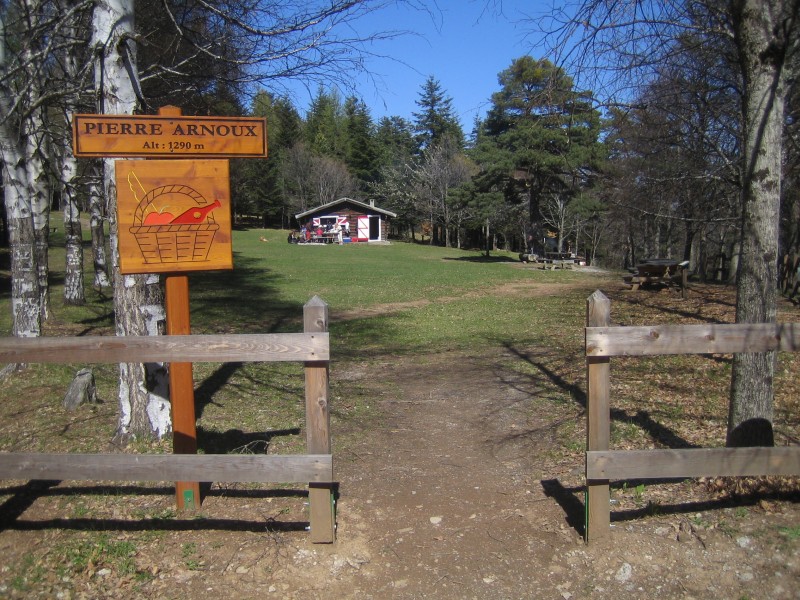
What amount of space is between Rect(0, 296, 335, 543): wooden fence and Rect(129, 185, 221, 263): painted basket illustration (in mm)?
824

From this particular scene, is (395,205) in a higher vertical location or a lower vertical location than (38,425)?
higher

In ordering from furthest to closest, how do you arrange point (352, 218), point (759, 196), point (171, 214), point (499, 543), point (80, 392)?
point (352, 218)
point (80, 392)
point (759, 196)
point (171, 214)
point (499, 543)

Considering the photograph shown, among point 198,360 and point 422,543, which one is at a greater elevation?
point 198,360

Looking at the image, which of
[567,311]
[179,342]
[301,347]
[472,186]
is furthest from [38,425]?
[472,186]

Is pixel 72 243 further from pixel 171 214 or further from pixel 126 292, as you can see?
pixel 171 214

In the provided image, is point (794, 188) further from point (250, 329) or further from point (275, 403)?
point (275, 403)

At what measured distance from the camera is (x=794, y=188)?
53.4 ft

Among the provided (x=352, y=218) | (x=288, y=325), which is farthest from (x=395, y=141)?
(x=288, y=325)

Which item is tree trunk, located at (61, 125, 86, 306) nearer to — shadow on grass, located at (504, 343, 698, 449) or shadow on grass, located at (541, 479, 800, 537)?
shadow on grass, located at (504, 343, 698, 449)

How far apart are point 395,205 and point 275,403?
6413 centimetres

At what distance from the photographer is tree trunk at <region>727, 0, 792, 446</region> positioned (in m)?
4.58

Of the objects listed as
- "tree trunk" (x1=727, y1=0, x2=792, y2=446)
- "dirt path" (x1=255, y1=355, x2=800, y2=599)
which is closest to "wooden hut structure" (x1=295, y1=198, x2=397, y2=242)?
"dirt path" (x1=255, y1=355, x2=800, y2=599)

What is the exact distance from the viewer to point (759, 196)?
466cm

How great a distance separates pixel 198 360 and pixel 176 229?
3.56ft
